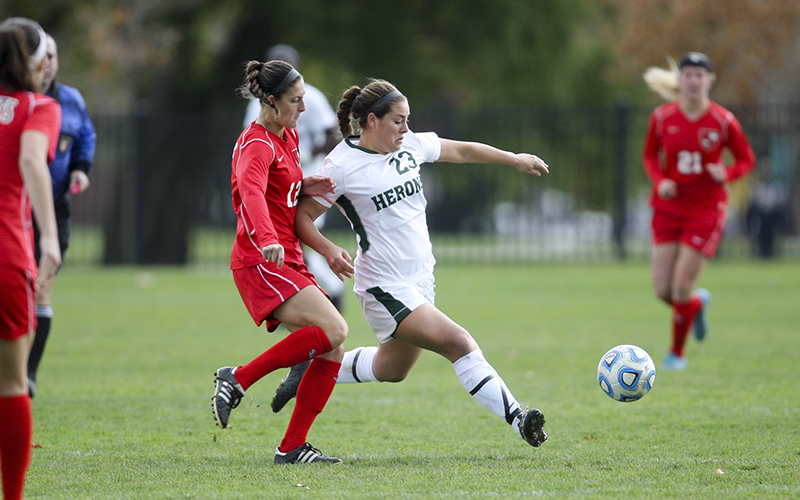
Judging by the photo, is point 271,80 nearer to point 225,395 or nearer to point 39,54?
point 39,54

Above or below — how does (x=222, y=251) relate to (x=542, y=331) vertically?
below

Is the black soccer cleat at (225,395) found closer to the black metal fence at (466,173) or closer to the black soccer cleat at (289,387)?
the black soccer cleat at (289,387)

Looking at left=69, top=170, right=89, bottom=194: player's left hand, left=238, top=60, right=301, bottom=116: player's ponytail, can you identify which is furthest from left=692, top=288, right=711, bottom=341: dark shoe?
left=69, top=170, right=89, bottom=194: player's left hand

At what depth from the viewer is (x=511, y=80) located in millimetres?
19750

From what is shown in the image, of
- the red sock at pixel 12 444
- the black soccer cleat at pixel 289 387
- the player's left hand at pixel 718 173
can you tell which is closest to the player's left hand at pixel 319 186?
the black soccer cleat at pixel 289 387

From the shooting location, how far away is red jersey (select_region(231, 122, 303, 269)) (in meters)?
4.17

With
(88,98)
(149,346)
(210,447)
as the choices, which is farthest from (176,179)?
(210,447)

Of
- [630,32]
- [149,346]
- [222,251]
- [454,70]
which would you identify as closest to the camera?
[149,346]

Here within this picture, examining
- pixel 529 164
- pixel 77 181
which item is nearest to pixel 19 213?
pixel 529 164

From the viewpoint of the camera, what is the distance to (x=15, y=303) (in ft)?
10.7

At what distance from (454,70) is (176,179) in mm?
6494

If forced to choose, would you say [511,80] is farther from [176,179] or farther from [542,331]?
[542,331]

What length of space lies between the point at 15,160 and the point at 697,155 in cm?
585

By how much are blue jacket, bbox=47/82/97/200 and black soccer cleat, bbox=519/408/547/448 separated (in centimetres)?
359
